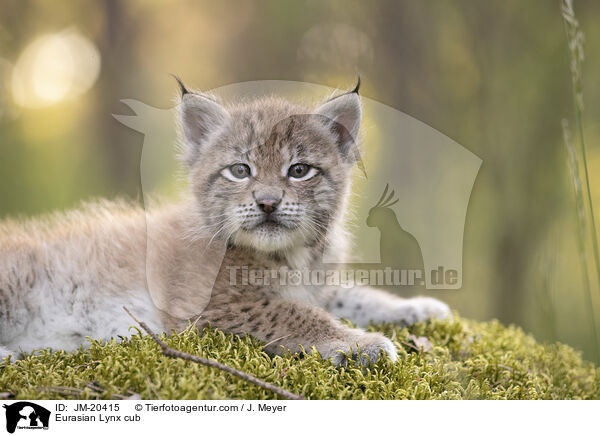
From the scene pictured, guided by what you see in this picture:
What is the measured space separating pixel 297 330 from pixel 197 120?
1.06m

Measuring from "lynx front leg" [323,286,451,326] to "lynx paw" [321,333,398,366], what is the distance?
61cm

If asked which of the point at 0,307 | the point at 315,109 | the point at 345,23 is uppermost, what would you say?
the point at 345,23

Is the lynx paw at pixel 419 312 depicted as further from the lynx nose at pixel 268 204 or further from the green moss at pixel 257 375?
the lynx nose at pixel 268 204

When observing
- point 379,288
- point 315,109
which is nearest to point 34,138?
point 315,109

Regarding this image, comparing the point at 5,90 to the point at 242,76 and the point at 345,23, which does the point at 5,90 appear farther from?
the point at 345,23

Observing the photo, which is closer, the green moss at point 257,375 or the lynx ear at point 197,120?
the green moss at point 257,375

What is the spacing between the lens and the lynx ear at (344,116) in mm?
2117

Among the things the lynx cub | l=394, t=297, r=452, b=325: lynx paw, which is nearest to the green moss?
the lynx cub

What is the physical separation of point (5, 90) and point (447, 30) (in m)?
2.76

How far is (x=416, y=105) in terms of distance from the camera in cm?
284

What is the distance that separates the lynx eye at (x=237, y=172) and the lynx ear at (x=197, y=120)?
0.70 ft

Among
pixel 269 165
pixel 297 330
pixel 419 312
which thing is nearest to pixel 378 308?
pixel 419 312

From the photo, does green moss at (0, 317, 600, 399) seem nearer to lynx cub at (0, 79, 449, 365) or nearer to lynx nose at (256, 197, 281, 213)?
lynx cub at (0, 79, 449, 365)

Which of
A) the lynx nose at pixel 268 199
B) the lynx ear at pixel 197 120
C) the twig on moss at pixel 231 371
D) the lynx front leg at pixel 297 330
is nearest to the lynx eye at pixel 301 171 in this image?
the lynx nose at pixel 268 199
